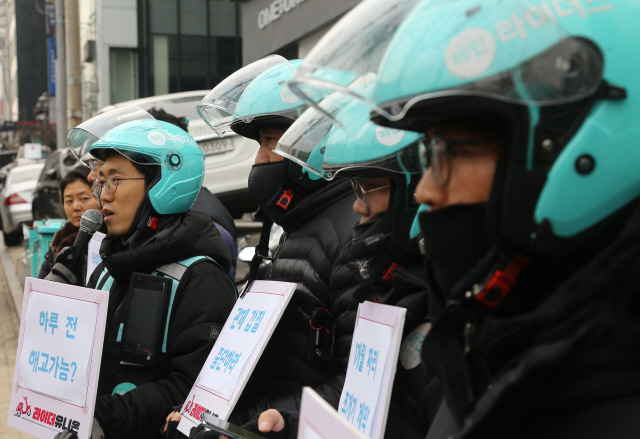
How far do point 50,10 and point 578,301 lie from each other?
1100 inches

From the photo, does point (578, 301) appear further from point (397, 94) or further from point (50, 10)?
point (50, 10)

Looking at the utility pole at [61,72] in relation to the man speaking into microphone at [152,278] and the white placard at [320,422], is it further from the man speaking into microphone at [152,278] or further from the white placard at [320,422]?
the white placard at [320,422]

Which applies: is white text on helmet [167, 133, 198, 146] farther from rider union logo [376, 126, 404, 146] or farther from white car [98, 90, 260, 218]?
white car [98, 90, 260, 218]

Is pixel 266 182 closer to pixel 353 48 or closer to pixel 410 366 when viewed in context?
pixel 410 366

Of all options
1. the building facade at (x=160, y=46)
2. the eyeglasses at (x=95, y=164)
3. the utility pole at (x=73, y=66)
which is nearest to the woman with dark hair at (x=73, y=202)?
the eyeglasses at (x=95, y=164)

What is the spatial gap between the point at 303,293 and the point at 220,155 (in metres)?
7.67

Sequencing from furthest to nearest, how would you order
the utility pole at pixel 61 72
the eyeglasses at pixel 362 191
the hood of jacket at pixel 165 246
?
the utility pole at pixel 61 72 < the hood of jacket at pixel 165 246 < the eyeglasses at pixel 362 191

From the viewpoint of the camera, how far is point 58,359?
119 inches

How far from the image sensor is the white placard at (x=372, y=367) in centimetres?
208

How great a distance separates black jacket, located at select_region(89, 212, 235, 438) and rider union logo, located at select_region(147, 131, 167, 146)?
0.41m

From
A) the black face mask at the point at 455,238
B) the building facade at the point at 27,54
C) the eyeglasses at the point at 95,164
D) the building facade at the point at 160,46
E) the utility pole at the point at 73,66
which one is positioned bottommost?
the black face mask at the point at 455,238

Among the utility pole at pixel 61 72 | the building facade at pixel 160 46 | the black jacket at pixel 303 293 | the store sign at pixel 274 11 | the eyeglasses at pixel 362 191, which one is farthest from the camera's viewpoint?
the building facade at pixel 160 46

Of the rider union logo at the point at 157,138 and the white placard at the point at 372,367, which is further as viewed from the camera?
the rider union logo at the point at 157,138

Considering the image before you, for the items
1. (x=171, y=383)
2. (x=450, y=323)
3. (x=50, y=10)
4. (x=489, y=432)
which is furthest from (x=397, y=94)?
(x=50, y=10)
